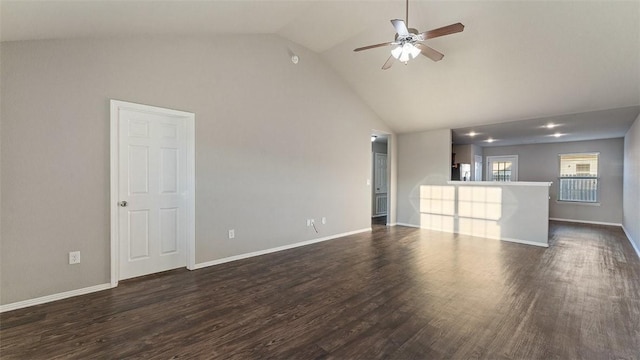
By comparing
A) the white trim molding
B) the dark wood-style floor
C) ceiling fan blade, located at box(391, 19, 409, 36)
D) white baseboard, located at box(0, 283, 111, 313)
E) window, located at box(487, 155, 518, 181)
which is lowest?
the dark wood-style floor

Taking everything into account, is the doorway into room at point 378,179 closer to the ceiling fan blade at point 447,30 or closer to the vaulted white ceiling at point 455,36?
the vaulted white ceiling at point 455,36

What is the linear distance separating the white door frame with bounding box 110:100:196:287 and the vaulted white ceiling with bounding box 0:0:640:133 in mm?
822

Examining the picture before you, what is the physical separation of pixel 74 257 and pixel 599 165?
1174cm

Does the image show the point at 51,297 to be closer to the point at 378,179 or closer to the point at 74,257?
the point at 74,257

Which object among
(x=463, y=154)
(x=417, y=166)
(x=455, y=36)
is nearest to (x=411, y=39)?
(x=455, y=36)

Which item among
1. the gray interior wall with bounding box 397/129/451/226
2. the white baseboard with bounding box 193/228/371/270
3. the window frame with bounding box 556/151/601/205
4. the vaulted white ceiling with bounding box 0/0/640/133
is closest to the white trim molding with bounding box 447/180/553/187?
the gray interior wall with bounding box 397/129/451/226

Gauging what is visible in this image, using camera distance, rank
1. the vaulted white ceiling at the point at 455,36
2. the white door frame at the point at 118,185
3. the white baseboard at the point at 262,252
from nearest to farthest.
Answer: the vaulted white ceiling at the point at 455,36 → the white door frame at the point at 118,185 → the white baseboard at the point at 262,252

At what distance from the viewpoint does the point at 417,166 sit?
23.8 ft

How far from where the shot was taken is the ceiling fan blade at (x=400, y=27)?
2.90 metres

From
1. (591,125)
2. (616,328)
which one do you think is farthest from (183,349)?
(591,125)

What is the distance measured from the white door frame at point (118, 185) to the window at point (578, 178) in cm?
Answer: 1033

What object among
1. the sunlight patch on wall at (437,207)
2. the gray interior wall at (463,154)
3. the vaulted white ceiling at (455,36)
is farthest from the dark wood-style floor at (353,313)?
the gray interior wall at (463,154)

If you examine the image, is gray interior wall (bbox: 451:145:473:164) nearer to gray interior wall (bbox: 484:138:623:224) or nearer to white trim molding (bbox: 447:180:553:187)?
gray interior wall (bbox: 484:138:623:224)

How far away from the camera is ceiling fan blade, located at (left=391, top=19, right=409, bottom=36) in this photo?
2.90m
